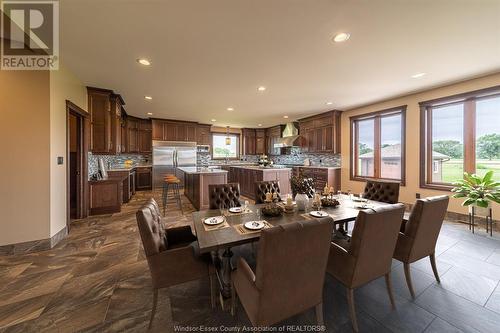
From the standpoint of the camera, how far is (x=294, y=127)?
725 centimetres

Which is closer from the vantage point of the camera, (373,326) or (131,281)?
(373,326)

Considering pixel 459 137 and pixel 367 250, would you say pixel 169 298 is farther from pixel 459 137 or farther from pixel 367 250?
pixel 459 137

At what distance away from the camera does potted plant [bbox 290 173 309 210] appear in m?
2.20

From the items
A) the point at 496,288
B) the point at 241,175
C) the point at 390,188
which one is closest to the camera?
the point at 496,288

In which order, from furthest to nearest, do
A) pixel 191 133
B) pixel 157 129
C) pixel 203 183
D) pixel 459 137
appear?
1. pixel 191 133
2. pixel 157 129
3. pixel 203 183
4. pixel 459 137

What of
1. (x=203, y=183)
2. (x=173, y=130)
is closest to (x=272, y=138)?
(x=173, y=130)

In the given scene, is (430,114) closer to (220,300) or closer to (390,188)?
(390,188)

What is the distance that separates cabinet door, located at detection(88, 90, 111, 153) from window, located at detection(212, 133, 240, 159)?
440cm

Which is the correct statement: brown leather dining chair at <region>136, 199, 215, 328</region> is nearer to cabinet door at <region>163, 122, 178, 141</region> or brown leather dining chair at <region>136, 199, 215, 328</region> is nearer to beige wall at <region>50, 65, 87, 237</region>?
beige wall at <region>50, 65, 87, 237</region>

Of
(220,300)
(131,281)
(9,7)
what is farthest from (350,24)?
(131,281)

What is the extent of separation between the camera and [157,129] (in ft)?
22.5

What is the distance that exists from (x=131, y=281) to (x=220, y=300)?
1028 millimetres

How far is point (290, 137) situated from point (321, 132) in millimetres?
1270

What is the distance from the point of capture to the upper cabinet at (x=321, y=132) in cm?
573
